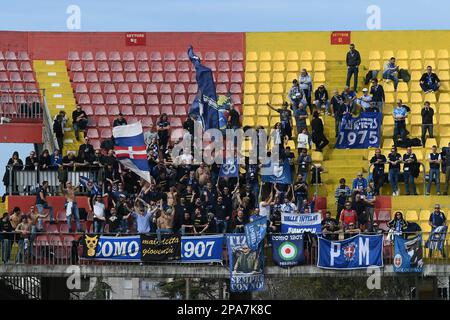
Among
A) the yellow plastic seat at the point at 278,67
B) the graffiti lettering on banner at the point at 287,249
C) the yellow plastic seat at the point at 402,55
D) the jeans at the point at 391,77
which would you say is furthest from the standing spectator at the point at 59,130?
the yellow plastic seat at the point at 402,55

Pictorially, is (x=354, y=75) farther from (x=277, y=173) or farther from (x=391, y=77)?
(x=277, y=173)

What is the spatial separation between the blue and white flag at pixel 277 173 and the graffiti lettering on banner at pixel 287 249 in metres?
2.66

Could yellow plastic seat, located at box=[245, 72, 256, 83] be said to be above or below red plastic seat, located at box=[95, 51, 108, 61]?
below

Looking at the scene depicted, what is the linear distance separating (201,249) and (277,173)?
3.39 m

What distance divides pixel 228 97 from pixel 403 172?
5.43 m

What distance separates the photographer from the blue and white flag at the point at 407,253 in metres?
32.7

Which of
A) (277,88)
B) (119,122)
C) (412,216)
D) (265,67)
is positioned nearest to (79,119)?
(119,122)

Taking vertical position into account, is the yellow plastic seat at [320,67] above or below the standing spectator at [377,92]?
above

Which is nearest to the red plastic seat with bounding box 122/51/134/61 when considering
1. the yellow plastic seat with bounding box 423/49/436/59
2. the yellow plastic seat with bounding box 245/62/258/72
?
the yellow plastic seat with bounding box 245/62/258/72

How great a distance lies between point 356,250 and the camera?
108 feet

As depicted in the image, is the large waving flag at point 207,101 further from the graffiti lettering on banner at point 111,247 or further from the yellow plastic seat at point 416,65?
the yellow plastic seat at point 416,65

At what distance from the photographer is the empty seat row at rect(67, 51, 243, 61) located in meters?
43.9

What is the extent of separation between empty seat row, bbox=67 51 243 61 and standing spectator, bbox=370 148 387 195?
8.86 meters

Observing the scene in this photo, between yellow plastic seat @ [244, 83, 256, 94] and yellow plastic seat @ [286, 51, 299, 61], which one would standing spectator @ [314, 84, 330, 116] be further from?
yellow plastic seat @ [286, 51, 299, 61]
